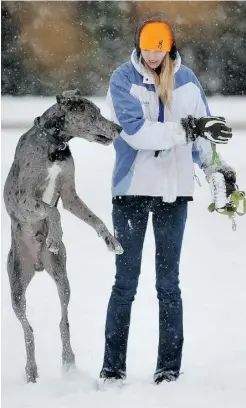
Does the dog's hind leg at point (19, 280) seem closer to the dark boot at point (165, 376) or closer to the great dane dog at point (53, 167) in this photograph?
the great dane dog at point (53, 167)

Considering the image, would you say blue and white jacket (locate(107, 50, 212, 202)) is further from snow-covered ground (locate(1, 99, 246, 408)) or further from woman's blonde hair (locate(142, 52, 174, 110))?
snow-covered ground (locate(1, 99, 246, 408))

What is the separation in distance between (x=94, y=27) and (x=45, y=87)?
2.22 m

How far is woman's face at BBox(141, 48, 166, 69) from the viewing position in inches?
128

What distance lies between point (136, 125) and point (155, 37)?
1.18 feet

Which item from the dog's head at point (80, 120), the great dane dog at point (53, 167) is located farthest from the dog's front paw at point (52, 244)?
the dog's head at point (80, 120)

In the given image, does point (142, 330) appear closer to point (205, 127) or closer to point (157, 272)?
point (157, 272)

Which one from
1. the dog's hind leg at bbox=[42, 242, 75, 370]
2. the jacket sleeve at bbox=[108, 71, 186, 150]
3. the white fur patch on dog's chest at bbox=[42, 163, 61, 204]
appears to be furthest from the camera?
the dog's hind leg at bbox=[42, 242, 75, 370]

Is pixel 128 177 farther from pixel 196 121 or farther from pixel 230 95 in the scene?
pixel 230 95

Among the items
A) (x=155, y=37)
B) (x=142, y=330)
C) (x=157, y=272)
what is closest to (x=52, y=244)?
(x=157, y=272)

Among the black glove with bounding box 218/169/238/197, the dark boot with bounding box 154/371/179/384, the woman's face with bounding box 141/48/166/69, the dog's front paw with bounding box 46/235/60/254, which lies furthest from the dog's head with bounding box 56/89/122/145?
the dark boot with bounding box 154/371/179/384

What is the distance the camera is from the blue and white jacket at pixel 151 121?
3275 millimetres

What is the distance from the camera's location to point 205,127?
3.21 m

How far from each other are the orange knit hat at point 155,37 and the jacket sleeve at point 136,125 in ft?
0.54

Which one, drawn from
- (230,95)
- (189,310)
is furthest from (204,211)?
(230,95)
